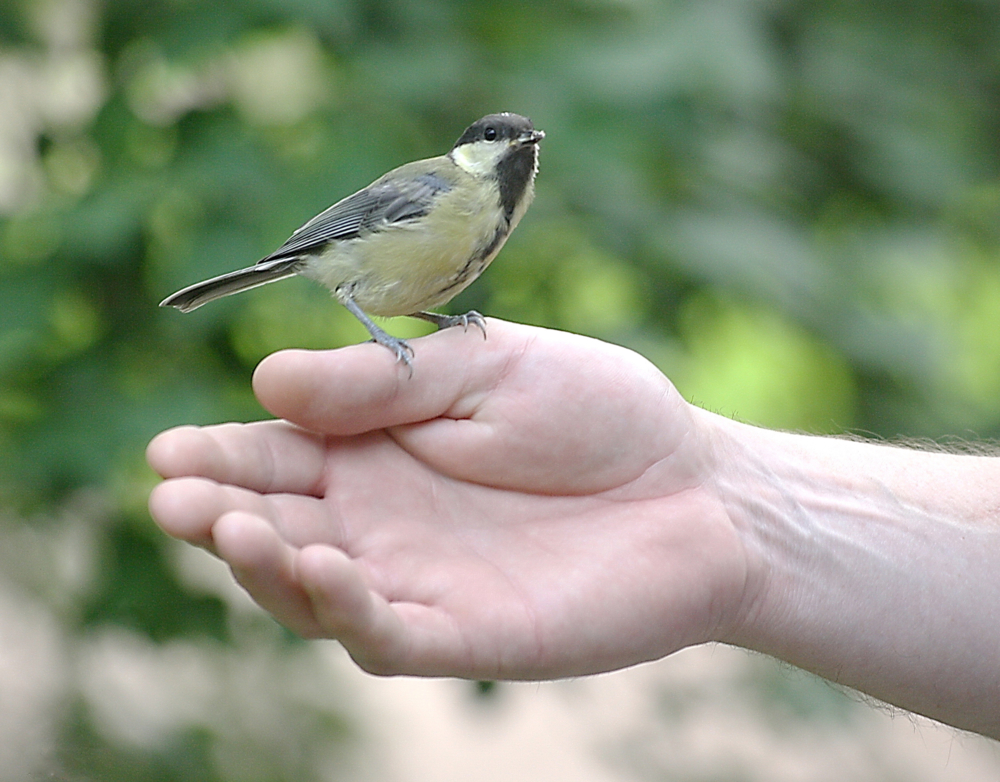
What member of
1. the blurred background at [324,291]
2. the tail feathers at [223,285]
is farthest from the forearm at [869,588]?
the tail feathers at [223,285]

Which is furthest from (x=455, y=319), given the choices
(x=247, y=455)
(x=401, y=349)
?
(x=247, y=455)

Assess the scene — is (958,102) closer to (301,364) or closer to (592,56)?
(592,56)

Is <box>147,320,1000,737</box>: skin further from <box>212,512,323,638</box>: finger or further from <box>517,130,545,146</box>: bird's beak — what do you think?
<box>517,130,545,146</box>: bird's beak

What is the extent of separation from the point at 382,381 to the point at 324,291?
67 cm

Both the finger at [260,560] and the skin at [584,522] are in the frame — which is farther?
the skin at [584,522]

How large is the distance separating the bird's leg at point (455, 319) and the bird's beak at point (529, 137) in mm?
401

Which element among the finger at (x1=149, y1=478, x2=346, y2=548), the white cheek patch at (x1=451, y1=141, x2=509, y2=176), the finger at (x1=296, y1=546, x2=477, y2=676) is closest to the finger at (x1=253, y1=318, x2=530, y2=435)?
the finger at (x1=149, y1=478, x2=346, y2=548)

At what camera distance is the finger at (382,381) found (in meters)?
1.67

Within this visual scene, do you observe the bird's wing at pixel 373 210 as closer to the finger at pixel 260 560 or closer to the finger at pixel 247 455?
the finger at pixel 247 455

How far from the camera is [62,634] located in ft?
8.63

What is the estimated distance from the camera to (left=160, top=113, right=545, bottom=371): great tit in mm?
2184

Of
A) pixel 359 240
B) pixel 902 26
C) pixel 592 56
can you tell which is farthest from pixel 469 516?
pixel 902 26

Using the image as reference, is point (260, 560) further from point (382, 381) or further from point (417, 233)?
point (417, 233)

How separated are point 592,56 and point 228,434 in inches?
53.8
